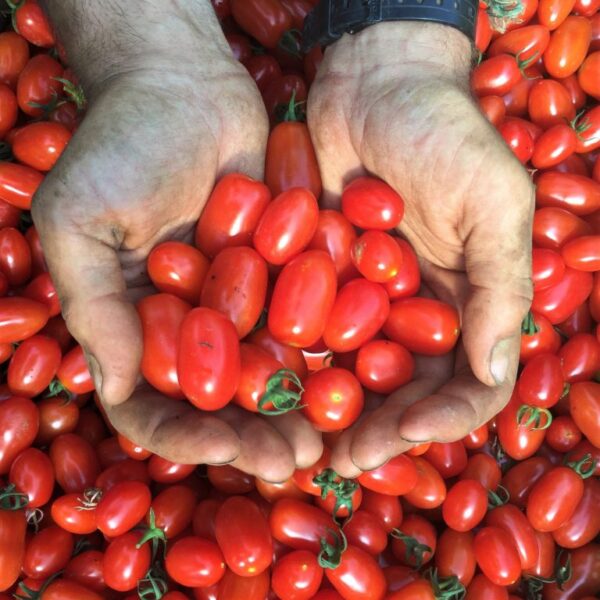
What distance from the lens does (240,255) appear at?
1.79 metres

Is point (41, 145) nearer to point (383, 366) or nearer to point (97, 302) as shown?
point (97, 302)

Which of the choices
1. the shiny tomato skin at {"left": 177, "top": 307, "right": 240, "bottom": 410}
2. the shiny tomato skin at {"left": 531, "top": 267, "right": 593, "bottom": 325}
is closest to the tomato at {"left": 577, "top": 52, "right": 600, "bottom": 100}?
the shiny tomato skin at {"left": 531, "top": 267, "right": 593, "bottom": 325}

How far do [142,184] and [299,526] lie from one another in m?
1.07

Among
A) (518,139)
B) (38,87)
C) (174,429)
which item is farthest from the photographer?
(38,87)

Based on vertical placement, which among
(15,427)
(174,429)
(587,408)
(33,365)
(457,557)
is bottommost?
(457,557)

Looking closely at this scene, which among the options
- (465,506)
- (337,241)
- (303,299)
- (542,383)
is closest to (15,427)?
(303,299)

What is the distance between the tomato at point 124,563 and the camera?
189cm

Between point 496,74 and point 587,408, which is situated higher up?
point 496,74

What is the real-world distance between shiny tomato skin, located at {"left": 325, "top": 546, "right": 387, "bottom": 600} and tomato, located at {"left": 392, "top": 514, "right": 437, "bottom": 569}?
0.20 m

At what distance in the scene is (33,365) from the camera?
2148mm

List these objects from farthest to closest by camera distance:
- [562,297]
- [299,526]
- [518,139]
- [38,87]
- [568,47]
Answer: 1. [568,47]
2. [38,87]
3. [518,139]
4. [562,297]
5. [299,526]

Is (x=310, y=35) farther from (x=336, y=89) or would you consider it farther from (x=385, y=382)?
Answer: (x=385, y=382)

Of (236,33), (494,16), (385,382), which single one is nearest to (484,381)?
(385,382)

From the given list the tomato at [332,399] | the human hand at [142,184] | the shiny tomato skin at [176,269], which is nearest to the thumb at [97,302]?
the human hand at [142,184]
